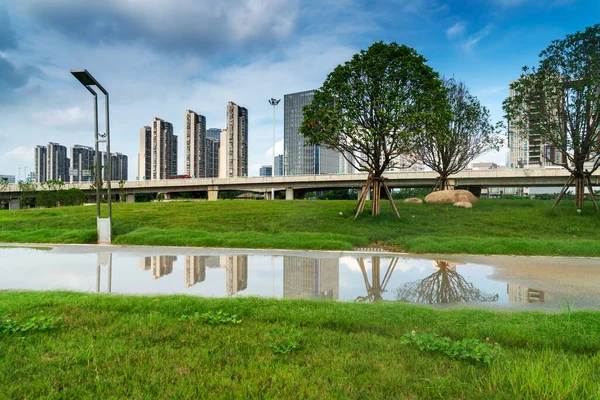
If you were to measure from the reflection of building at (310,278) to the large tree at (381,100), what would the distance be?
8.76 m

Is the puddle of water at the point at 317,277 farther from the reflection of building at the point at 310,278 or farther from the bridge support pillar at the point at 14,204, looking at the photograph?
the bridge support pillar at the point at 14,204

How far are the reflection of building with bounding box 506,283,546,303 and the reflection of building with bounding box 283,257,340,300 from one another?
9.54 feet

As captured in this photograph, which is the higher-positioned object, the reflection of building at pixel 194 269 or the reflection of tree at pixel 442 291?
the reflection of building at pixel 194 269

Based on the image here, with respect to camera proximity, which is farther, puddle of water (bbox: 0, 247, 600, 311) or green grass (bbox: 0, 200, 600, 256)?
green grass (bbox: 0, 200, 600, 256)

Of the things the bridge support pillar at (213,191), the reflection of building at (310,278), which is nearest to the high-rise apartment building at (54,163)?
the bridge support pillar at (213,191)

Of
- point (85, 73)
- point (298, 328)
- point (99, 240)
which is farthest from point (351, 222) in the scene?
point (298, 328)

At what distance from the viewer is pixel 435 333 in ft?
13.0

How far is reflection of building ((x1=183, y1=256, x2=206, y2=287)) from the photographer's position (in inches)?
288

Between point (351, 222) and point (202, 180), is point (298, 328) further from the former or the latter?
point (202, 180)

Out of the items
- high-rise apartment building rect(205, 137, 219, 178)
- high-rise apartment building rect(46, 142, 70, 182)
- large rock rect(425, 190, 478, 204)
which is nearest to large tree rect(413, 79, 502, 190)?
large rock rect(425, 190, 478, 204)

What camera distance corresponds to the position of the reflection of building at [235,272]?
674cm

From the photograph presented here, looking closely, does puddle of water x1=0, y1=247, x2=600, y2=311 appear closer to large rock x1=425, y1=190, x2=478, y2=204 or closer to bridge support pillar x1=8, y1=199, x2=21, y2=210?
large rock x1=425, y1=190, x2=478, y2=204

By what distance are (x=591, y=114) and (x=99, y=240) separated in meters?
23.0

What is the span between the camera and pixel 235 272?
320 inches
